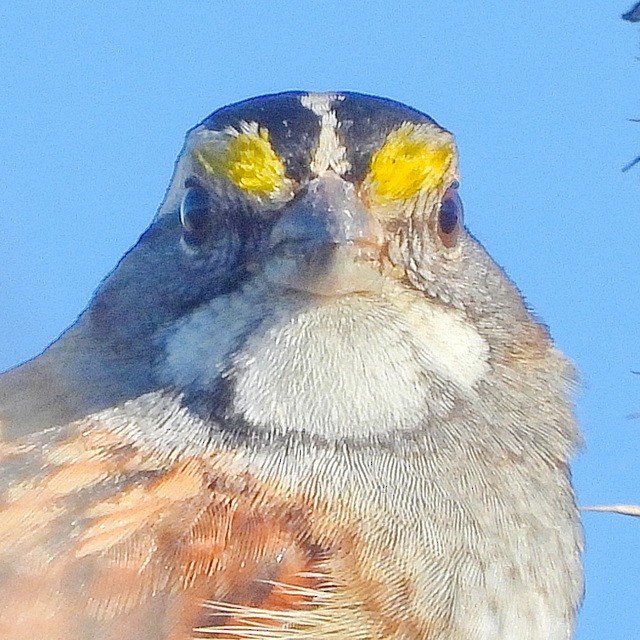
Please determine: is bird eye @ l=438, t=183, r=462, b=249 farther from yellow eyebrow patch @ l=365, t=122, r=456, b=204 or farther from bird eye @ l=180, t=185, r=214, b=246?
bird eye @ l=180, t=185, r=214, b=246

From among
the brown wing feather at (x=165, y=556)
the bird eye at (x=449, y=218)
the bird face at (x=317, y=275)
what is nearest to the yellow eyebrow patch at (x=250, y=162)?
the bird face at (x=317, y=275)

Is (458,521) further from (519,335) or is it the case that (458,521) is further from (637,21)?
(637,21)

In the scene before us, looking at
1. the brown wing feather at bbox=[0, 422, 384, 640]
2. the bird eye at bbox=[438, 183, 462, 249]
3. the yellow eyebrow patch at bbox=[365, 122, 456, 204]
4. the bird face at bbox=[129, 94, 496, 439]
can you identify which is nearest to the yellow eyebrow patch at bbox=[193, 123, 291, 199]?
the bird face at bbox=[129, 94, 496, 439]

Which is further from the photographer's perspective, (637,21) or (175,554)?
(637,21)

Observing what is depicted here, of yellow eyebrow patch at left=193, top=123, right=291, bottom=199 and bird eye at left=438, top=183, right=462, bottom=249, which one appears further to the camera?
bird eye at left=438, top=183, right=462, bottom=249

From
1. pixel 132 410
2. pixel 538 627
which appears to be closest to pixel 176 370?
pixel 132 410
